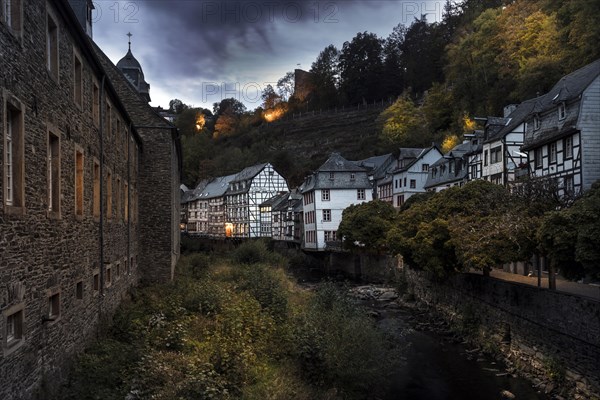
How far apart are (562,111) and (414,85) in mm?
73601

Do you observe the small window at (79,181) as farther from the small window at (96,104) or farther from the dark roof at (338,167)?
the dark roof at (338,167)

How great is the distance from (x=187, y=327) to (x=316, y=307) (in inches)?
217

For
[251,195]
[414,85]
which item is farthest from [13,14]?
[414,85]

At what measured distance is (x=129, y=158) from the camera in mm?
21438

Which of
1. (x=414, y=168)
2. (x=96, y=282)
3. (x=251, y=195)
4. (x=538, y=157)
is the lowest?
(x=96, y=282)

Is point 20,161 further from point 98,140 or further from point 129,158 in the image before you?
point 129,158

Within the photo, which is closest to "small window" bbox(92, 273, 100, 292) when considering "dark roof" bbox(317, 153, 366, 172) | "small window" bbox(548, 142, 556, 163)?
"small window" bbox(548, 142, 556, 163)

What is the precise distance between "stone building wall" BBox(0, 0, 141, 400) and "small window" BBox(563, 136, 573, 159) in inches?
857

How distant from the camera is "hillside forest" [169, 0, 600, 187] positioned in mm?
49406

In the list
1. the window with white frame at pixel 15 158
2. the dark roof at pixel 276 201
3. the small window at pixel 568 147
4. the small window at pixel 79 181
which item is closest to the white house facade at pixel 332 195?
the dark roof at pixel 276 201

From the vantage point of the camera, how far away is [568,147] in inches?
1040

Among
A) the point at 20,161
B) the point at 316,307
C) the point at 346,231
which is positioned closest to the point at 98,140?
the point at 20,161

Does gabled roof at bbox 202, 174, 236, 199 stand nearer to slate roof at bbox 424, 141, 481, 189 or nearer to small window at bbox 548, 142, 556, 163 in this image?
slate roof at bbox 424, 141, 481, 189

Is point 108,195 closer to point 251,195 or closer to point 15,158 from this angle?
point 15,158
